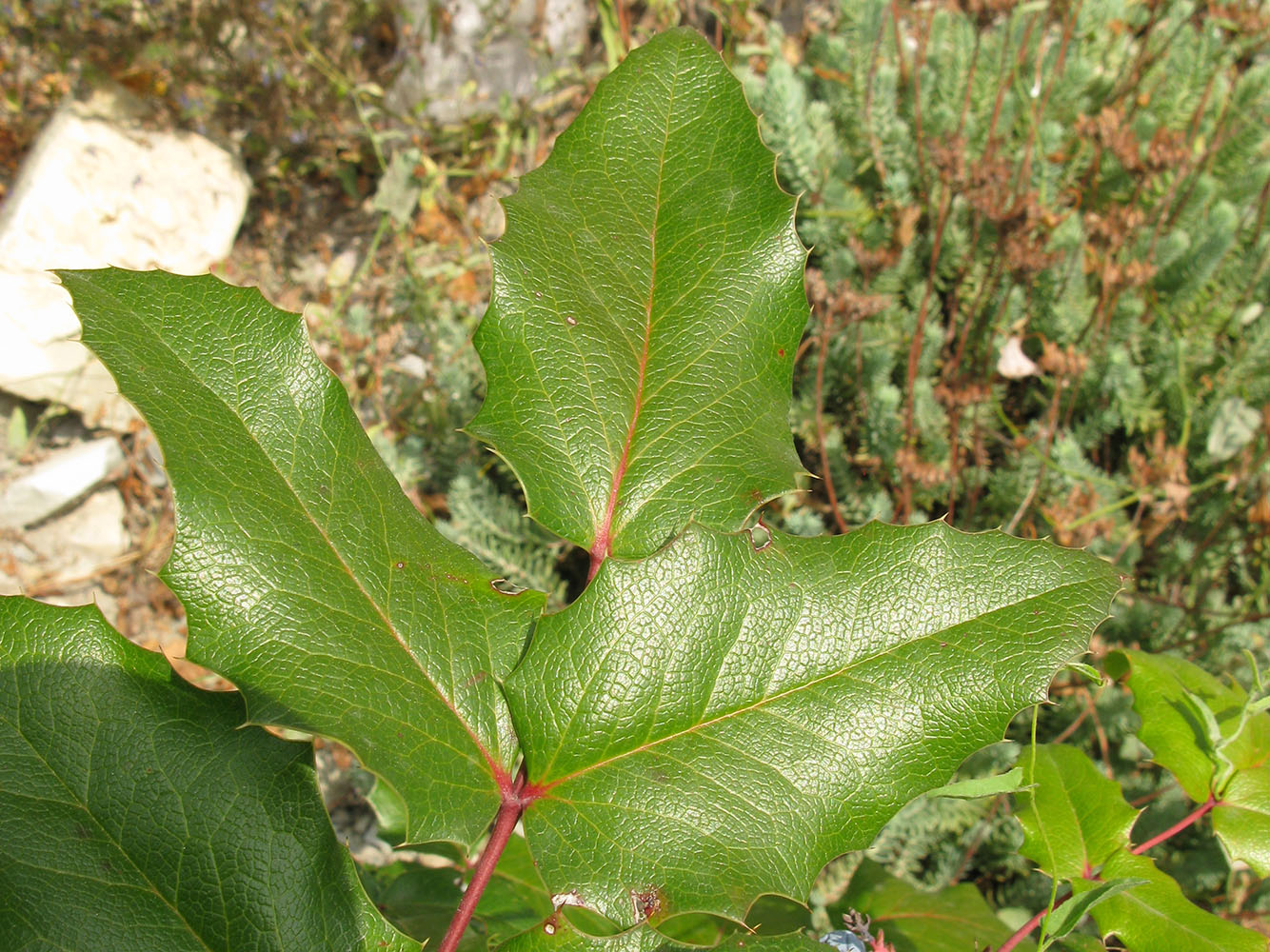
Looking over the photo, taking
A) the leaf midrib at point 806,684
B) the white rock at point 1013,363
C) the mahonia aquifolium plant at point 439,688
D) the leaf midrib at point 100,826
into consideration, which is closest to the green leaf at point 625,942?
the mahonia aquifolium plant at point 439,688

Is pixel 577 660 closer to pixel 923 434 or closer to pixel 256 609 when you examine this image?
pixel 256 609

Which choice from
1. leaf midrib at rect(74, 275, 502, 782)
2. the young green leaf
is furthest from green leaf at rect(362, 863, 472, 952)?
the young green leaf

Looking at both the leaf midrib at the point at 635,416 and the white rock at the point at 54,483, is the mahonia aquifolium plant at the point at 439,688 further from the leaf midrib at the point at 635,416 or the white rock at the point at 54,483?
the white rock at the point at 54,483

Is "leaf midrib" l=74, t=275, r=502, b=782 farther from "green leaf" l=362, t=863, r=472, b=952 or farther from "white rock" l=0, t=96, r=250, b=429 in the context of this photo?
"white rock" l=0, t=96, r=250, b=429

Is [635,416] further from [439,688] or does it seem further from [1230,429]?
[1230,429]

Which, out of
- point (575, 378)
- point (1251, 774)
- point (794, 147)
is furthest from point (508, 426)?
point (794, 147)
